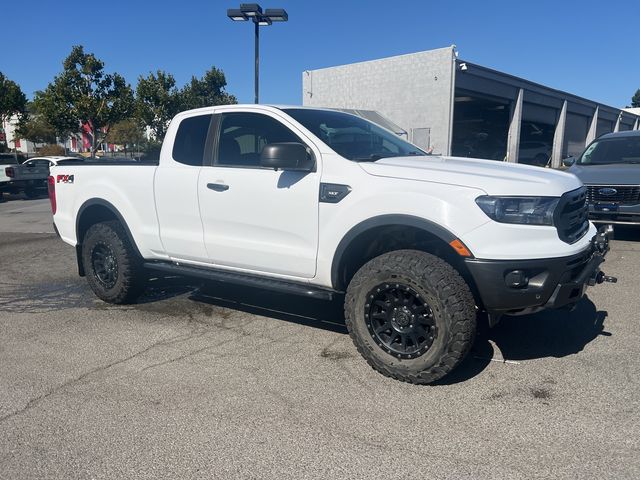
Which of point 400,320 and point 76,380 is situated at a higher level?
point 400,320

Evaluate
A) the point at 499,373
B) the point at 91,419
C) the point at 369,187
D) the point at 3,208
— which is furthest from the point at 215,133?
the point at 3,208

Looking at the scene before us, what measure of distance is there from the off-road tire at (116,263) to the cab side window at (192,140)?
110cm

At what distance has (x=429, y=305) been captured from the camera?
11.5 feet

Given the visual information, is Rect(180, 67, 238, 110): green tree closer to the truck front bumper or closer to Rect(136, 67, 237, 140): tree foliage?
Rect(136, 67, 237, 140): tree foliage

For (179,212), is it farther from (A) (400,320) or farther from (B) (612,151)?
(B) (612,151)

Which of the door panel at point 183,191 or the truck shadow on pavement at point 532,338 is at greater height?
the door panel at point 183,191

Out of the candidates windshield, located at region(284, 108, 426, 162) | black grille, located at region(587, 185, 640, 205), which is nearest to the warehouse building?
black grille, located at region(587, 185, 640, 205)

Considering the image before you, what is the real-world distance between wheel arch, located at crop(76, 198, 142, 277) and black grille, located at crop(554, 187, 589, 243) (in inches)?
152

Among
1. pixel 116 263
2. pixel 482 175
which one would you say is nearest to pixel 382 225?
pixel 482 175

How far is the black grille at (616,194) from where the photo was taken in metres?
7.49

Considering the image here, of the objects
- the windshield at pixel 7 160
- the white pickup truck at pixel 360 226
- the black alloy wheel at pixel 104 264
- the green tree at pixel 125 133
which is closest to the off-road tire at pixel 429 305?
the white pickup truck at pixel 360 226

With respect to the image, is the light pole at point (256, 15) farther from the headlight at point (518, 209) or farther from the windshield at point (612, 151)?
the headlight at point (518, 209)

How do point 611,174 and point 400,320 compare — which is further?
point 611,174

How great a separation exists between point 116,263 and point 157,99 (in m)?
30.8
